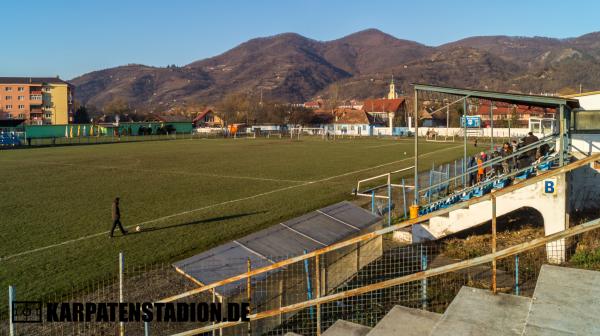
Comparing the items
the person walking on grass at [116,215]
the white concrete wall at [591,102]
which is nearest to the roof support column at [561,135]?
the white concrete wall at [591,102]

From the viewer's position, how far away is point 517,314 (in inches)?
212

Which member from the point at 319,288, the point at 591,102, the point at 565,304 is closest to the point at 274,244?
the point at 319,288

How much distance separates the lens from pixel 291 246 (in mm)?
9352

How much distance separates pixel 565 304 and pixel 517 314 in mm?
547

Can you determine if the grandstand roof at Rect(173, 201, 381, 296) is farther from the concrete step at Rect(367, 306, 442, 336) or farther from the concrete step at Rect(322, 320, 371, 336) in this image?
the concrete step at Rect(367, 306, 442, 336)

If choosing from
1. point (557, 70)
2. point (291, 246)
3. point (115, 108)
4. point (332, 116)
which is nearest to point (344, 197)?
point (291, 246)

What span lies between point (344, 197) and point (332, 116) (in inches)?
4215

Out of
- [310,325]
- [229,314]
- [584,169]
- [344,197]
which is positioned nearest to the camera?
[229,314]

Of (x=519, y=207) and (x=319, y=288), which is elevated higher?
(x=519, y=207)

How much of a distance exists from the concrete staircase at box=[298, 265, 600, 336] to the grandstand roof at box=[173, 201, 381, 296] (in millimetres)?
2252

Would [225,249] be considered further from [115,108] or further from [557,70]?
[557,70]

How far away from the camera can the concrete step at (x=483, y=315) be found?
5.06 meters

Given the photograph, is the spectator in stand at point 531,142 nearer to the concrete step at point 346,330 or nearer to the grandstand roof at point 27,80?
the concrete step at point 346,330

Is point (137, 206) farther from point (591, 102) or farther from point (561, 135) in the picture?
point (591, 102)
